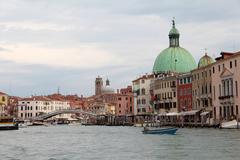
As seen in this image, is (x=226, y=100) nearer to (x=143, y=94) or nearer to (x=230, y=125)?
(x=230, y=125)

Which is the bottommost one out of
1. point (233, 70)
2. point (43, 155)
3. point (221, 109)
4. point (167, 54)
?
point (43, 155)

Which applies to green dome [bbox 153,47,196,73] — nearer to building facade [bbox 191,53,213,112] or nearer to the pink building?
building facade [bbox 191,53,213,112]

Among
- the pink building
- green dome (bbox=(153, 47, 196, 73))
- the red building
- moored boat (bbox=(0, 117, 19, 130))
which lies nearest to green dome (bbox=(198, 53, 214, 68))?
the red building

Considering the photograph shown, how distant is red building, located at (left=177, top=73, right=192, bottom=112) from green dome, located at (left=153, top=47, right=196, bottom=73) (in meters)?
8.94

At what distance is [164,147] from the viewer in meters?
28.1

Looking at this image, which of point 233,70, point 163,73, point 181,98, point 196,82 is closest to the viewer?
point 233,70

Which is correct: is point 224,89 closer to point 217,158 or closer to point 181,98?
point 181,98

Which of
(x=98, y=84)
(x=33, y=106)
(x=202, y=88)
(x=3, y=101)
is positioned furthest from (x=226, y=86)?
(x=98, y=84)

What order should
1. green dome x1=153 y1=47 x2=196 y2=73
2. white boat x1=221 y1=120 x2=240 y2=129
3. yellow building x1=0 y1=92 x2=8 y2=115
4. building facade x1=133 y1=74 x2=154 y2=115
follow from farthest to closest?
yellow building x1=0 y1=92 x2=8 y2=115
building facade x1=133 y1=74 x2=154 y2=115
green dome x1=153 y1=47 x2=196 y2=73
white boat x1=221 y1=120 x2=240 y2=129

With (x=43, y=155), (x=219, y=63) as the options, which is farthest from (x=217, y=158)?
(x=219, y=63)

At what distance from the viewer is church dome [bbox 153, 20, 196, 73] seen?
75312mm

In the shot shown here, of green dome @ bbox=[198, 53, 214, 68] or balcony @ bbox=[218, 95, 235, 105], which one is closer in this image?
balcony @ bbox=[218, 95, 235, 105]

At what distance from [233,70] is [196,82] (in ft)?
37.5

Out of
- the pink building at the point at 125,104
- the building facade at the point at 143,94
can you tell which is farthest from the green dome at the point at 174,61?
the pink building at the point at 125,104
